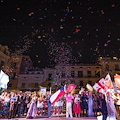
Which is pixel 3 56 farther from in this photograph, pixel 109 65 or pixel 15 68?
pixel 109 65

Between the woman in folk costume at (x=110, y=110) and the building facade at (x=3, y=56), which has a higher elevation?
the building facade at (x=3, y=56)

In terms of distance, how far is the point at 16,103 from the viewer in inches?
377

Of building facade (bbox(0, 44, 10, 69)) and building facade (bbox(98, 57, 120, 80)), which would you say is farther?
building facade (bbox(98, 57, 120, 80))

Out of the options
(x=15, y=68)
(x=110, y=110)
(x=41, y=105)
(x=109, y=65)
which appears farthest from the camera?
(x=15, y=68)

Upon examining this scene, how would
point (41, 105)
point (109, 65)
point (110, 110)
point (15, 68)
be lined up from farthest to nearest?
point (15, 68)
point (109, 65)
point (41, 105)
point (110, 110)

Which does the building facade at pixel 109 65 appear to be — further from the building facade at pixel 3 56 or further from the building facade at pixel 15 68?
the building facade at pixel 3 56

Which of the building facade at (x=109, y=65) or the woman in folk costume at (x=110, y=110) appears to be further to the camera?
the building facade at (x=109, y=65)

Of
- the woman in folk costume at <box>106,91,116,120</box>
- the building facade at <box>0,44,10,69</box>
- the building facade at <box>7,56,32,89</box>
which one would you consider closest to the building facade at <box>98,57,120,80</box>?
the building facade at <box>7,56,32,89</box>

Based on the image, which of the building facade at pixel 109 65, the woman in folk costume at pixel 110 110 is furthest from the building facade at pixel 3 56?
the building facade at pixel 109 65

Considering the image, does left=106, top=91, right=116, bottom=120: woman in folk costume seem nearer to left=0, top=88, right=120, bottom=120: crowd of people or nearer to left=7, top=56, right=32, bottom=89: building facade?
left=0, top=88, right=120, bottom=120: crowd of people

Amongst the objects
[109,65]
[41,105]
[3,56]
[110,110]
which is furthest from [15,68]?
[110,110]

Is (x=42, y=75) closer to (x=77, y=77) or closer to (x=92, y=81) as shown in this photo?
(x=77, y=77)

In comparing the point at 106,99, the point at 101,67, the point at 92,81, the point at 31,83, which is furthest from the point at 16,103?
the point at 101,67

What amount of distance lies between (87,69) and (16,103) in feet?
93.5
